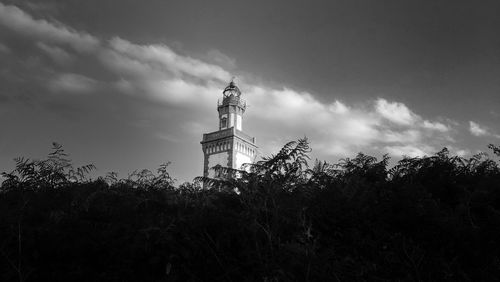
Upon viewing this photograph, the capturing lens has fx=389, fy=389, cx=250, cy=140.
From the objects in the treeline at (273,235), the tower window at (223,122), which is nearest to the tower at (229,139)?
the tower window at (223,122)

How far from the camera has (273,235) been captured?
4.93 meters

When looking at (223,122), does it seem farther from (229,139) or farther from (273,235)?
(273,235)

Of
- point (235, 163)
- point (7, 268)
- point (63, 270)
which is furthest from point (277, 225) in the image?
point (235, 163)

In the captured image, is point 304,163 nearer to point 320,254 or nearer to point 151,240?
point 320,254

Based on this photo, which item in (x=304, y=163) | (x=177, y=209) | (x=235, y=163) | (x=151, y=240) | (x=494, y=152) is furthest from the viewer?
(x=235, y=163)

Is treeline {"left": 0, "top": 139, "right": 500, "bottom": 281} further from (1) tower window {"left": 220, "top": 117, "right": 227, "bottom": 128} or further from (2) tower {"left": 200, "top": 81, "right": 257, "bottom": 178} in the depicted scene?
(1) tower window {"left": 220, "top": 117, "right": 227, "bottom": 128}

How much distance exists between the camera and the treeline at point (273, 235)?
4543 mm

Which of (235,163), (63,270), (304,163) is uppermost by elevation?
(235,163)

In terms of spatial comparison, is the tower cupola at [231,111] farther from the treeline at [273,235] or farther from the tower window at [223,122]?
the treeline at [273,235]

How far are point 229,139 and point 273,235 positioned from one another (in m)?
43.6

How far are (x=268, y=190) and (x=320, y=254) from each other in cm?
113

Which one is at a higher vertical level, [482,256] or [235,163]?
[235,163]

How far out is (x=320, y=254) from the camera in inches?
179

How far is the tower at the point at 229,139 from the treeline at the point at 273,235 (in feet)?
131
